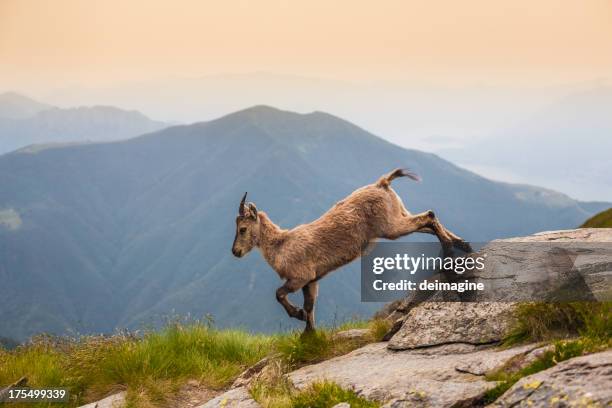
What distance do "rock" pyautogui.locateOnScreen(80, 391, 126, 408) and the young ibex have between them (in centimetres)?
306

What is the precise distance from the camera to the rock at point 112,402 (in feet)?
35.4

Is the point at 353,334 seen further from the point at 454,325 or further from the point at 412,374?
the point at 412,374

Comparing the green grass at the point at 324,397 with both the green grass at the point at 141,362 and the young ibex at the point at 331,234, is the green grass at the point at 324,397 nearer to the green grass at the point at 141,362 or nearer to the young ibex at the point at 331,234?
the green grass at the point at 141,362

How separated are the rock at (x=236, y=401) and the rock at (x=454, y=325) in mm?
2355

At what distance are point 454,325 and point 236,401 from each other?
3313 millimetres

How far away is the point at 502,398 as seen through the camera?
23.1ft

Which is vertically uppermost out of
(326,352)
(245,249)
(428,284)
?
(245,249)

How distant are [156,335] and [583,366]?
777 centimetres

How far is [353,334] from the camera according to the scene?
1225 cm

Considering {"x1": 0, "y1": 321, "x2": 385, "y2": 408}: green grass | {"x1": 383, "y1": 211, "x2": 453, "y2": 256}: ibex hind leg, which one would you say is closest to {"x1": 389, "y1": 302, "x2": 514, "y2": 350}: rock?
{"x1": 0, "y1": 321, "x2": 385, "y2": 408}: green grass

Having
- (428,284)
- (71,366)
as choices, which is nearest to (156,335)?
(71,366)

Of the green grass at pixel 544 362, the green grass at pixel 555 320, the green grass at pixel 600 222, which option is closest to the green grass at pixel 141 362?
the green grass at pixel 555 320

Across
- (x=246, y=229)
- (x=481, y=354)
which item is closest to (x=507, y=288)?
(x=481, y=354)

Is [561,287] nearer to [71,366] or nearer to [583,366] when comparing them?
[583,366]
